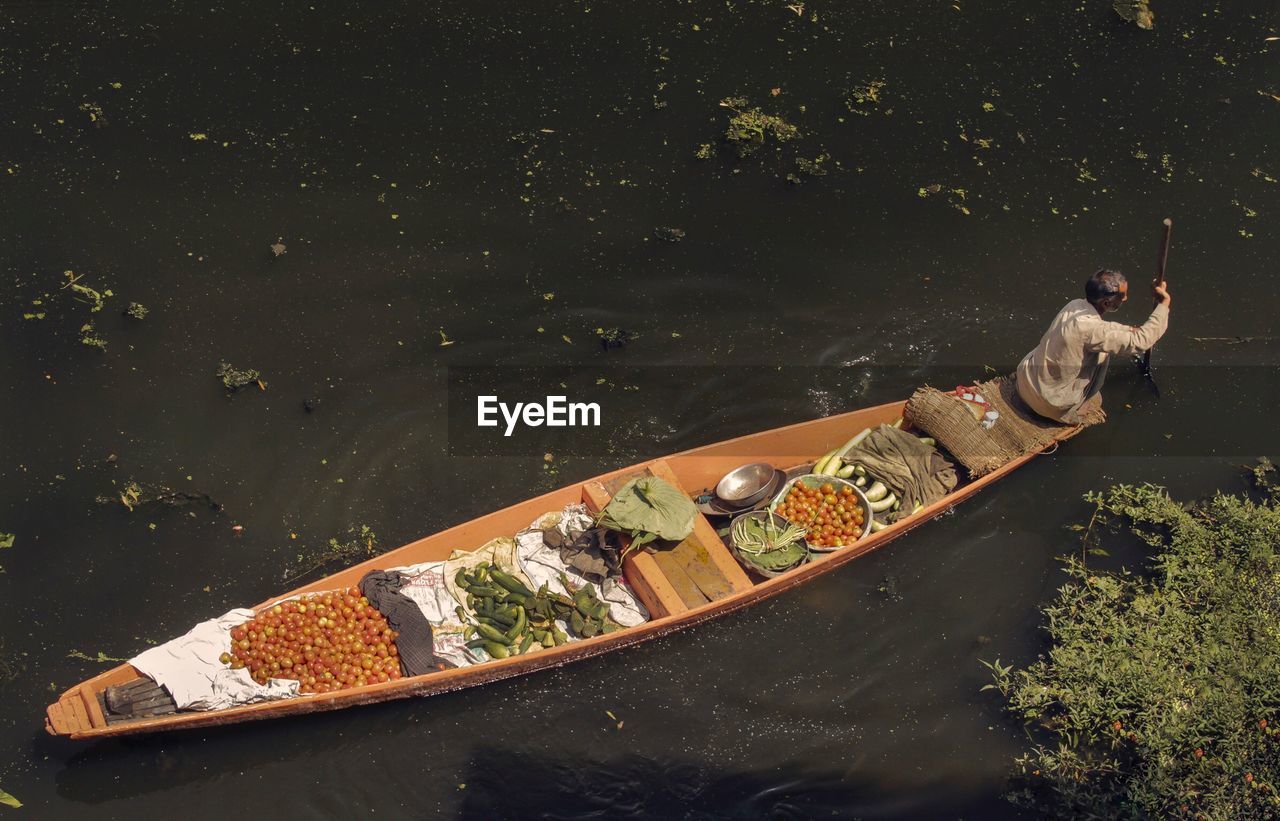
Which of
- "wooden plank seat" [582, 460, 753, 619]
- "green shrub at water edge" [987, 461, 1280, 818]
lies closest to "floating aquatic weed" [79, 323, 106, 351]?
"wooden plank seat" [582, 460, 753, 619]

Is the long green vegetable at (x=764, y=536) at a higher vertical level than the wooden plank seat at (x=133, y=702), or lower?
higher

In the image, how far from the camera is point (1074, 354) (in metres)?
8.98

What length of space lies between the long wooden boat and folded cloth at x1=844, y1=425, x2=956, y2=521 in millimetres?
157

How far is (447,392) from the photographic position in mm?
10648

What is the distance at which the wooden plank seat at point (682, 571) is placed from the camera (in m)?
8.75

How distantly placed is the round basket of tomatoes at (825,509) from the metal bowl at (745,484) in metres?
0.18

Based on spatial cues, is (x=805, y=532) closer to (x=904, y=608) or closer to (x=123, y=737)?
(x=904, y=608)

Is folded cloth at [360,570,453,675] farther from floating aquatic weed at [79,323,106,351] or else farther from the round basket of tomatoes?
floating aquatic weed at [79,323,106,351]

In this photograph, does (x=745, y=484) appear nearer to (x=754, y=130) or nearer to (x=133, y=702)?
(x=754, y=130)

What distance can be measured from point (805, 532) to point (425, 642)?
3.11m

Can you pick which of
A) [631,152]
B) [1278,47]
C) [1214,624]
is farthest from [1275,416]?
[631,152]

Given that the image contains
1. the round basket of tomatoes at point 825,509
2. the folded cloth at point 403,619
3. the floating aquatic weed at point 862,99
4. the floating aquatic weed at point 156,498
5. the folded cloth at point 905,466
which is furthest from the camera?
the floating aquatic weed at point 862,99

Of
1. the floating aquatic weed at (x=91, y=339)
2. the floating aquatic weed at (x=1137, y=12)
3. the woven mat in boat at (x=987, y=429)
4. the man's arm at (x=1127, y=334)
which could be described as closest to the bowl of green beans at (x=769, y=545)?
the woven mat in boat at (x=987, y=429)

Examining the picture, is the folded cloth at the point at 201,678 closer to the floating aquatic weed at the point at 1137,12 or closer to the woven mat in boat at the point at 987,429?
the woven mat in boat at the point at 987,429
